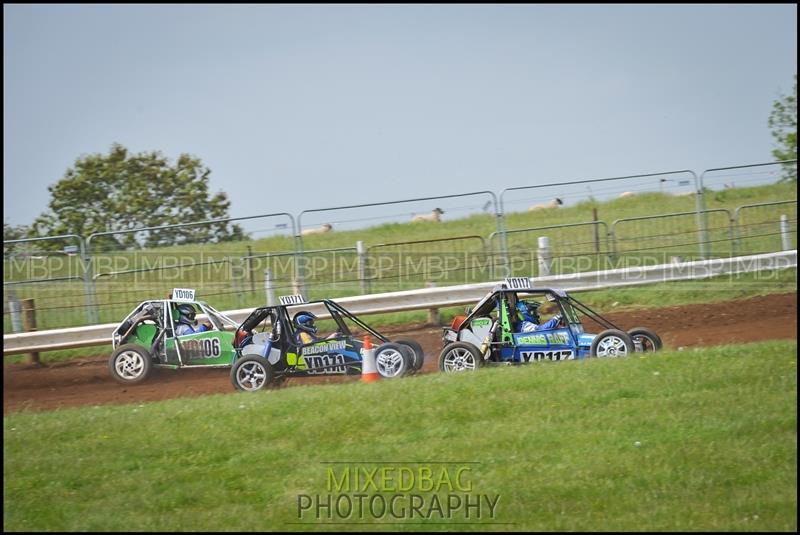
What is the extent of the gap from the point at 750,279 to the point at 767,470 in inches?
374

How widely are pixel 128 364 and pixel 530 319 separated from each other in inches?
239

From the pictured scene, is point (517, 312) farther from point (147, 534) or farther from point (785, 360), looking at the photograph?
point (147, 534)

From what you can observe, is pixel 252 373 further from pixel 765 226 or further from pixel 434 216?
pixel 765 226

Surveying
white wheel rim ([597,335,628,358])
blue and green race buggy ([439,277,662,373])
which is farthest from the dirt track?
white wheel rim ([597,335,628,358])

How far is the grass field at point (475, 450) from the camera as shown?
720 cm

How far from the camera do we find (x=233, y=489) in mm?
7793

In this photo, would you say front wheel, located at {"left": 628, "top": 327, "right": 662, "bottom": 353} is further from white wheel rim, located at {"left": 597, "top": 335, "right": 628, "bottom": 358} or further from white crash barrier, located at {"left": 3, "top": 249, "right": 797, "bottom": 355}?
white crash barrier, located at {"left": 3, "top": 249, "right": 797, "bottom": 355}

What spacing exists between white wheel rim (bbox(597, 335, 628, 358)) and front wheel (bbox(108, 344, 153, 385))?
6.61 metres

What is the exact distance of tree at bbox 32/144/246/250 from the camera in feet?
84.5

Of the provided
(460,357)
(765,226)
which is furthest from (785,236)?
(460,357)

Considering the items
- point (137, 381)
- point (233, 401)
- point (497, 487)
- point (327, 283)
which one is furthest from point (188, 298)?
point (497, 487)

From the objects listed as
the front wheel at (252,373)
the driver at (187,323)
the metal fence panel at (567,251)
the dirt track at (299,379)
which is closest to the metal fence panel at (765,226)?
the dirt track at (299,379)

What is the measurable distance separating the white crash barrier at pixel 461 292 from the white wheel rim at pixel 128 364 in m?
1.61

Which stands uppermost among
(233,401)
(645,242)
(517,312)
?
(645,242)
